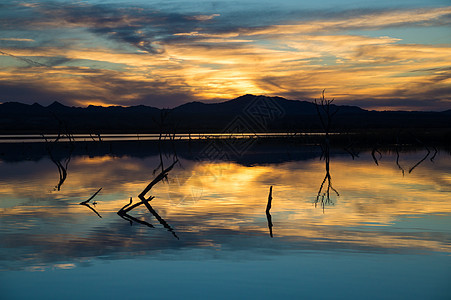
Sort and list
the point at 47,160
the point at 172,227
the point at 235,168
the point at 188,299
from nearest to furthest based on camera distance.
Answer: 1. the point at 188,299
2. the point at 172,227
3. the point at 235,168
4. the point at 47,160

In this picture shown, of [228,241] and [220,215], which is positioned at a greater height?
[228,241]

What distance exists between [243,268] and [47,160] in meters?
25.6

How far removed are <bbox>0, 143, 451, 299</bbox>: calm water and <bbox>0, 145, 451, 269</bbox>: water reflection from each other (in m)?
0.04

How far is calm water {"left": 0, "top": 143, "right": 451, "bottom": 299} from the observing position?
7.43 m

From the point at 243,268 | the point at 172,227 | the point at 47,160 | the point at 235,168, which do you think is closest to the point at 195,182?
the point at 235,168

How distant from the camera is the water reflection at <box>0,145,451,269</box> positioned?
376 inches

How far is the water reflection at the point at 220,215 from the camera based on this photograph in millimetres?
9555

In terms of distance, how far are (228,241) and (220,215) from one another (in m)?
2.83

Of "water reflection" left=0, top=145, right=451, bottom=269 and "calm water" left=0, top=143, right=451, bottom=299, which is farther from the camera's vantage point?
"water reflection" left=0, top=145, right=451, bottom=269

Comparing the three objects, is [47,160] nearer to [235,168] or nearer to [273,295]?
[235,168]

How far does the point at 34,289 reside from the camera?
7375 millimetres

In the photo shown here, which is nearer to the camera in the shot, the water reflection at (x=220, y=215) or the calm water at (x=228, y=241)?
the calm water at (x=228, y=241)

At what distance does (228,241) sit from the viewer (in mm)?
10000

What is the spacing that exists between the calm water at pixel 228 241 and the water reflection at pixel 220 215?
38 mm
